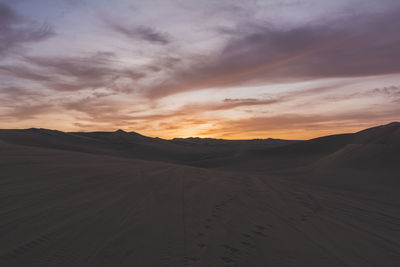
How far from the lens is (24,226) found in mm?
3340

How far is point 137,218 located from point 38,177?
12.4 feet

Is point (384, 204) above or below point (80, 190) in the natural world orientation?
below

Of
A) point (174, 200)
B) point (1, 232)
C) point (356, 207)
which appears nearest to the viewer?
point (1, 232)

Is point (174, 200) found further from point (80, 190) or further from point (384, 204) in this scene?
point (384, 204)

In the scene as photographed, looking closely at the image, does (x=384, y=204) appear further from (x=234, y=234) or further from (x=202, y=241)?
(x=202, y=241)

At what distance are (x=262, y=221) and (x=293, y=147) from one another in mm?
20129

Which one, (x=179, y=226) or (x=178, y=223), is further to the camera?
(x=178, y=223)

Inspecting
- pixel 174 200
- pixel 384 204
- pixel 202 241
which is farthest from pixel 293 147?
pixel 202 241

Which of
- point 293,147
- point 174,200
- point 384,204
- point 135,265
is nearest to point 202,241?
point 135,265

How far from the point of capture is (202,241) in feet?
10.6

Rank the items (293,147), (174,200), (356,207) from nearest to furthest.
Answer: (174,200) < (356,207) < (293,147)

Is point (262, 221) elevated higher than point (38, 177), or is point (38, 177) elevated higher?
point (38, 177)

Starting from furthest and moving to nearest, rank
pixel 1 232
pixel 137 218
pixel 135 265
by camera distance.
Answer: pixel 137 218, pixel 1 232, pixel 135 265

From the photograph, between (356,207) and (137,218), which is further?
(356,207)
